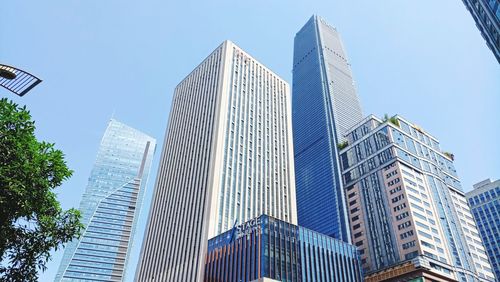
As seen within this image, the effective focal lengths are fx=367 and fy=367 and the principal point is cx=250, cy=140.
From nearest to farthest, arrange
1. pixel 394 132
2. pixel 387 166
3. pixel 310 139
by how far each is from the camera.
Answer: pixel 387 166 < pixel 394 132 < pixel 310 139

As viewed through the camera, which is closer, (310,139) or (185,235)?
(185,235)

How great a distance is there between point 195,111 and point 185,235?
3750cm

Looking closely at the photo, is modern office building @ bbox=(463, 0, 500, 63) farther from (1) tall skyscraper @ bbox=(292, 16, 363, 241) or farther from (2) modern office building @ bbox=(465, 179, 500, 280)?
(2) modern office building @ bbox=(465, 179, 500, 280)

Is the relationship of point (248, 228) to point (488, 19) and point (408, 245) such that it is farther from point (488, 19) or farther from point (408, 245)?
point (488, 19)

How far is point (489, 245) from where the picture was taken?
507 ft

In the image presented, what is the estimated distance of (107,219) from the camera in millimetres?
159875

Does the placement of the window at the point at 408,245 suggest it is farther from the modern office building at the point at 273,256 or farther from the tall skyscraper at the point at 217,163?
the tall skyscraper at the point at 217,163

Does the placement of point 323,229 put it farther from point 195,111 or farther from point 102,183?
point 102,183

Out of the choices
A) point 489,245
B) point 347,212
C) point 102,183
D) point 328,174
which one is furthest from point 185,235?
point 489,245

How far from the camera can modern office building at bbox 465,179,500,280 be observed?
5994 inches

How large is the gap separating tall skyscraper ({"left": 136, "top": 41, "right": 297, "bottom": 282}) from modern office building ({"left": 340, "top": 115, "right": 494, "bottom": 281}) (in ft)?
99.5

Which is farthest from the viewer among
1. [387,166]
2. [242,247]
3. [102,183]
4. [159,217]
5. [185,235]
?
[102,183]

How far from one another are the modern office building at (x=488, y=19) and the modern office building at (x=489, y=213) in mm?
124726

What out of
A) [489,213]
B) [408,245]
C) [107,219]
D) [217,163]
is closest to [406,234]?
[408,245]
